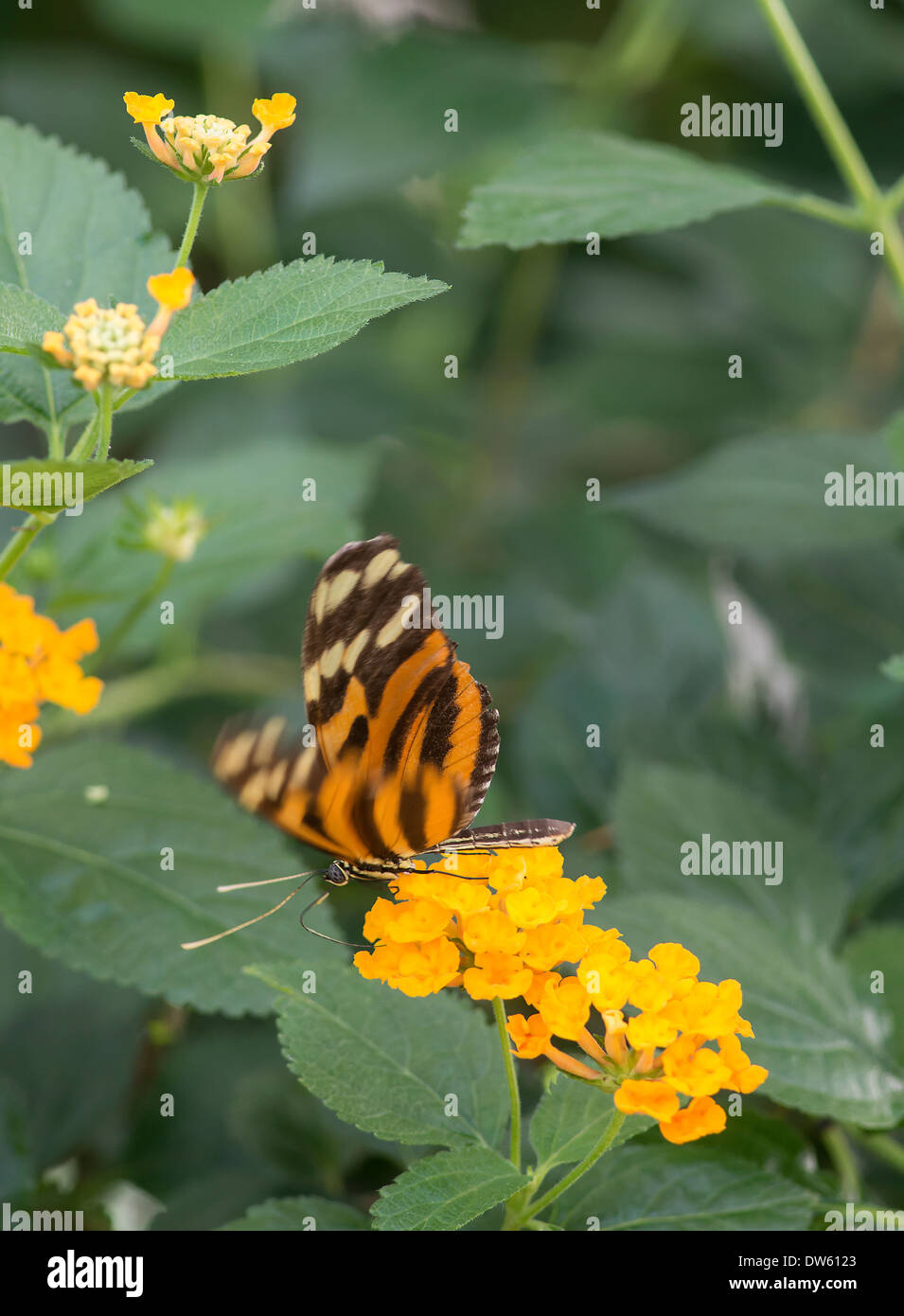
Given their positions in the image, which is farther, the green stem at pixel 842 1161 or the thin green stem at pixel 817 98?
the thin green stem at pixel 817 98

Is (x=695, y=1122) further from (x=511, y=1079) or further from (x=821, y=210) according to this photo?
(x=821, y=210)

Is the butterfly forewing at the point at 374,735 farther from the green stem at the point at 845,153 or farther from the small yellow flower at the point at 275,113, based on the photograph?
the green stem at the point at 845,153

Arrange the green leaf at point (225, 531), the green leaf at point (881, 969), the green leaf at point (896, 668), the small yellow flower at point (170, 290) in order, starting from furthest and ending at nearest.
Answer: the green leaf at point (225, 531), the green leaf at point (881, 969), the green leaf at point (896, 668), the small yellow flower at point (170, 290)

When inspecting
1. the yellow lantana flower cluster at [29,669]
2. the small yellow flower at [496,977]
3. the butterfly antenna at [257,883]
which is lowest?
the small yellow flower at [496,977]

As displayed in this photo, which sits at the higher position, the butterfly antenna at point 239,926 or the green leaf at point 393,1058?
the butterfly antenna at point 239,926

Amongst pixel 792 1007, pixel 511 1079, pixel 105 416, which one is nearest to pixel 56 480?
pixel 105 416

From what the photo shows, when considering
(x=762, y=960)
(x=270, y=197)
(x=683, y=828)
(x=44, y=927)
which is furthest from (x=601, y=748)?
(x=270, y=197)

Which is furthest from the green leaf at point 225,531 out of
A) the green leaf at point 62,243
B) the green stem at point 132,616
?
the green leaf at point 62,243

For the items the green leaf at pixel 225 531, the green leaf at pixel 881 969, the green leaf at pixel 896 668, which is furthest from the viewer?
the green leaf at pixel 225 531
